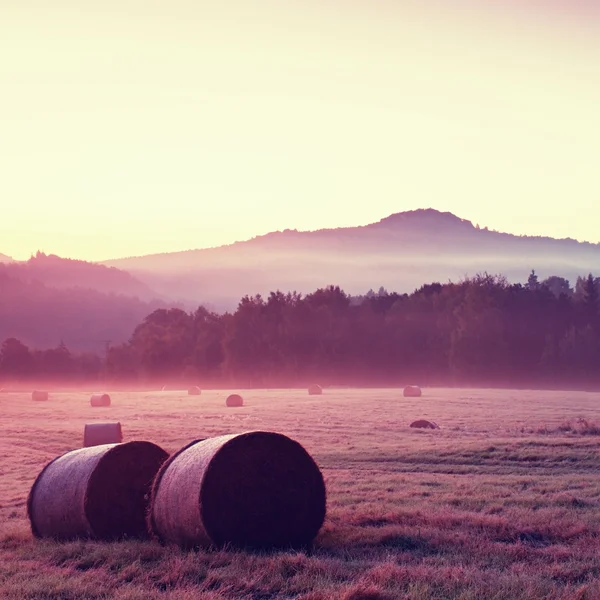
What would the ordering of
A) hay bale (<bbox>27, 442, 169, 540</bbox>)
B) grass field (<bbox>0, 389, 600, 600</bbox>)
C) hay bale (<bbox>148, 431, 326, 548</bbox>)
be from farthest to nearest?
hay bale (<bbox>27, 442, 169, 540</bbox>) < hay bale (<bbox>148, 431, 326, 548</bbox>) < grass field (<bbox>0, 389, 600, 600</bbox>)

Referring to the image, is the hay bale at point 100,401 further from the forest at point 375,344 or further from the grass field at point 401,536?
the forest at point 375,344

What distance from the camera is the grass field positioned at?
10.4 m

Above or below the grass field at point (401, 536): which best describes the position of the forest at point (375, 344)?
above

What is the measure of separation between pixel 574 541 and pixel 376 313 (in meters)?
88.4

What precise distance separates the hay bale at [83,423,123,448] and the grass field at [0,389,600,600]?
133 cm

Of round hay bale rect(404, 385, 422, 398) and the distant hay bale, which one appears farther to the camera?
round hay bale rect(404, 385, 422, 398)

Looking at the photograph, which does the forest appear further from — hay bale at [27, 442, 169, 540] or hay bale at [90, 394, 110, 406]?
hay bale at [27, 442, 169, 540]

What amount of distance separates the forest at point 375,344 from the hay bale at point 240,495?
70618mm

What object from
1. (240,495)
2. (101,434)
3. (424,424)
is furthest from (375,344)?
(240,495)

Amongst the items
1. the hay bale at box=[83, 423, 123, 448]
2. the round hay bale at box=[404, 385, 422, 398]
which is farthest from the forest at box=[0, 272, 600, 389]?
the hay bale at box=[83, 423, 123, 448]

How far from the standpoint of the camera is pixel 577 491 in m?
17.8

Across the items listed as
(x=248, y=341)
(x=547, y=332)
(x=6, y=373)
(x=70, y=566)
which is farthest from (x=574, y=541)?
(x=6, y=373)

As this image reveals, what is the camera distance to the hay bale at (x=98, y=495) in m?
13.8

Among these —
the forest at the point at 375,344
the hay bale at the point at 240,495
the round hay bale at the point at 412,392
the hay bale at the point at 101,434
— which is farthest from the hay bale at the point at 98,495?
the forest at the point at 375,344
